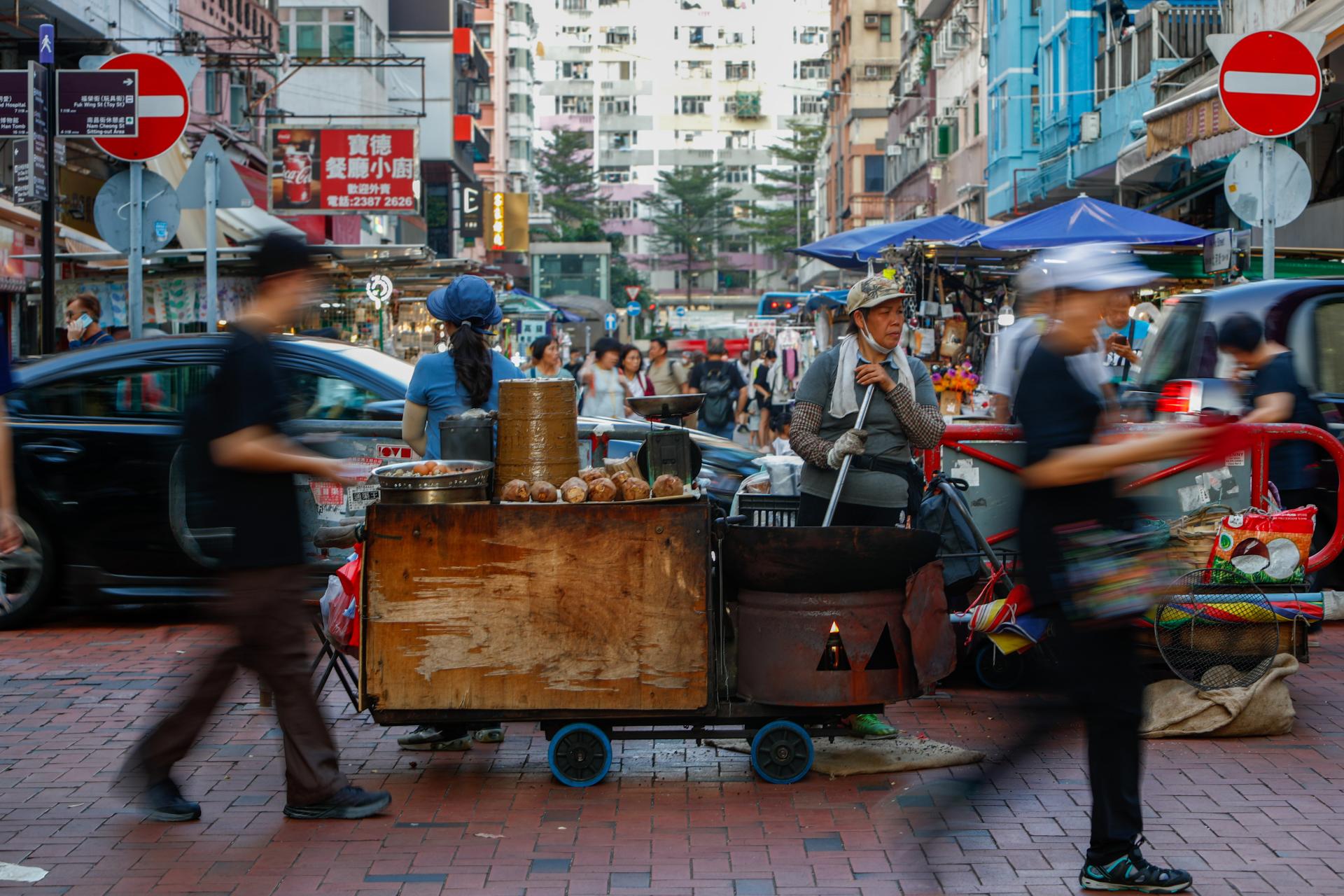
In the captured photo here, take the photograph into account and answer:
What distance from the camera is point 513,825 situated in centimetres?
538

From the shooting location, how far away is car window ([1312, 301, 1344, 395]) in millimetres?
8734

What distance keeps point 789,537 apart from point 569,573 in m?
0.81

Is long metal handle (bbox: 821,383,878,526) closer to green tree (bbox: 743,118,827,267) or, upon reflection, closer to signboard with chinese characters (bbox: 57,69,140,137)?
signboard with chinese characters (bbox: 57,69,140,137)

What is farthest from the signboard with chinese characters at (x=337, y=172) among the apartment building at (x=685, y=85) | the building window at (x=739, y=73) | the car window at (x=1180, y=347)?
the building window at (x=739, y=73)

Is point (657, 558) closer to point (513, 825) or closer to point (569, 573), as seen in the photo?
point (569, 573)

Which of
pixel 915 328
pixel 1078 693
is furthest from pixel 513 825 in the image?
pixel 915 328

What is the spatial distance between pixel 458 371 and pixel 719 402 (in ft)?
34.8

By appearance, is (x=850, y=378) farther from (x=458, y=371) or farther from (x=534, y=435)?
(x=458, y=371)

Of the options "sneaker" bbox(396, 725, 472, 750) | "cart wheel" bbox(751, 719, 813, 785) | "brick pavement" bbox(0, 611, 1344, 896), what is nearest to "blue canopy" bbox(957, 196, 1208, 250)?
"brick pavement" bbox(0, 611, 1344, 896)

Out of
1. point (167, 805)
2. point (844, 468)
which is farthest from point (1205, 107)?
point (167, 805)

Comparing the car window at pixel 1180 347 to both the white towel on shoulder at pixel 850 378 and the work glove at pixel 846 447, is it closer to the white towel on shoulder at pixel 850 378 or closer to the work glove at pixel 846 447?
the white towel on shoulder at pixel 850 378

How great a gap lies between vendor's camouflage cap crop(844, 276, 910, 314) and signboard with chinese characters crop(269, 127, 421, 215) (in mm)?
25147

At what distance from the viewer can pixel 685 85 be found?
13662 cm

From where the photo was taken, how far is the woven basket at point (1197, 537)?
22.3ft
